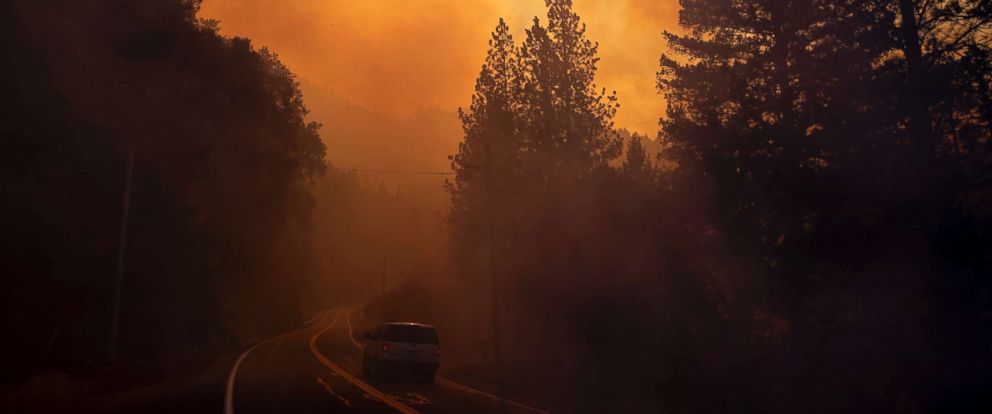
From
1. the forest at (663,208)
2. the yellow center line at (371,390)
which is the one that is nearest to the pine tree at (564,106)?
the forest at (663,208)

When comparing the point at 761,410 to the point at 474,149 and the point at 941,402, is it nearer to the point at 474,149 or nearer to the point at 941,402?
the point at 941,402

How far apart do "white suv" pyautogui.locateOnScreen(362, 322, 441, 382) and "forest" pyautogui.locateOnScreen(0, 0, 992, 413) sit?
2.40 meters

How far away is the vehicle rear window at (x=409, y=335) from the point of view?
942 inches

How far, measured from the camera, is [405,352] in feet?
77.0

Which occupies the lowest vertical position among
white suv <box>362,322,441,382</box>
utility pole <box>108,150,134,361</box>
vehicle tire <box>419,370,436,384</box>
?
vehicle tire <box>419,370,436,384</box>

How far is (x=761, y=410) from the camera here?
1648 centimetres

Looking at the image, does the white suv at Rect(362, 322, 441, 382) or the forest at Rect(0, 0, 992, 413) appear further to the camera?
the white suv at Rect(362, 322, 441, 382)

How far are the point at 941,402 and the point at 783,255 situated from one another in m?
9.72

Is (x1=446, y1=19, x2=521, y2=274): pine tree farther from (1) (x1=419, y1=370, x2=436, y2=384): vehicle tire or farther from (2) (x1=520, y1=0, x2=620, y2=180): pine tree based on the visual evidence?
(1) (x1=419, y1=370, x2=436, y2=384): vehicle tire

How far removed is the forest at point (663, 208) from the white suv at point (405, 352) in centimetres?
240

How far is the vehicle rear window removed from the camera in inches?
942

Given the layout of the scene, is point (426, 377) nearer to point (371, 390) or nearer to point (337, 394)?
point (371, 390)

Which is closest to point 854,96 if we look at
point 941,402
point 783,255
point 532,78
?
point 783,255

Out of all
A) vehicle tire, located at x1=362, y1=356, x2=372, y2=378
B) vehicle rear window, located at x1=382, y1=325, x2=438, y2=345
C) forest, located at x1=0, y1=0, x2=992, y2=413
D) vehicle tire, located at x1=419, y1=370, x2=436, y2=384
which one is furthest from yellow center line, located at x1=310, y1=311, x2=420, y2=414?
forest, located at x1=0, y1=0, x2=992, y2=413
